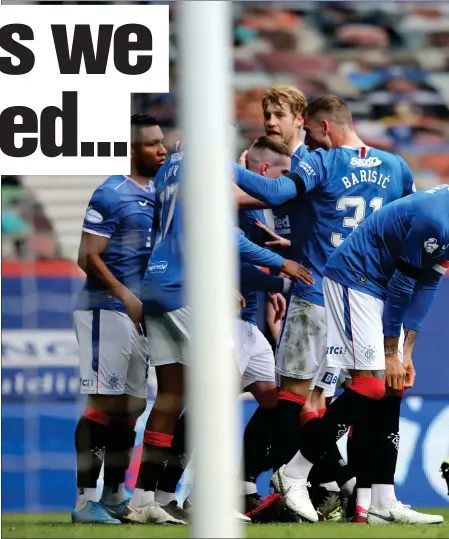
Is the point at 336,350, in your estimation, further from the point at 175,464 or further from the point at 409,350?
the point at 175,464

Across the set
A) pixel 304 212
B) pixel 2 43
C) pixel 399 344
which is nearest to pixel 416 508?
pixel 399 344

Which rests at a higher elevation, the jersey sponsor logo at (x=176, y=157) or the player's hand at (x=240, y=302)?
the jersey sponsor logo at (x=176, y=157)

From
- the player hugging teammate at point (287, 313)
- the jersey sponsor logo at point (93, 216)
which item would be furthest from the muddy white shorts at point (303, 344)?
the jersey sponsor logo at point (93, 216)

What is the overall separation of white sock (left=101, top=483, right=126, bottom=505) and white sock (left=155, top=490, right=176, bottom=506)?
18cm

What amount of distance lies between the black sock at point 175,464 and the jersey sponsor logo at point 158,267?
516 mm

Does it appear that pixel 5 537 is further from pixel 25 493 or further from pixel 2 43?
pixel 2 43

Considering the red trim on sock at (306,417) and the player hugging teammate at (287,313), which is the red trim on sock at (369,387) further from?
the red trim on sock at (306,417)

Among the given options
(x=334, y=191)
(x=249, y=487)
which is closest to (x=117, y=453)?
(x=249, y=487)

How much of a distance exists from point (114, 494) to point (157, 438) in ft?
1.05

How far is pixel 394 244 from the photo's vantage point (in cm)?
441

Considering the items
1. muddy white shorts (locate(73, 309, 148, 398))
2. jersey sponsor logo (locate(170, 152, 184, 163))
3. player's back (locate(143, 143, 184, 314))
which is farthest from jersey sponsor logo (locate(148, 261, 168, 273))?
jersey sponsor logo (locate(170, 152, 184, 163))

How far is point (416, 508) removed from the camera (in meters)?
5.14

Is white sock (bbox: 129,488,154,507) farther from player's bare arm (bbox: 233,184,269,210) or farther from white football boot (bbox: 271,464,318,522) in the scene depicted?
player's bare arm (bbox: 233,184,269,210)

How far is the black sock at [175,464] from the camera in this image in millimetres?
4531
